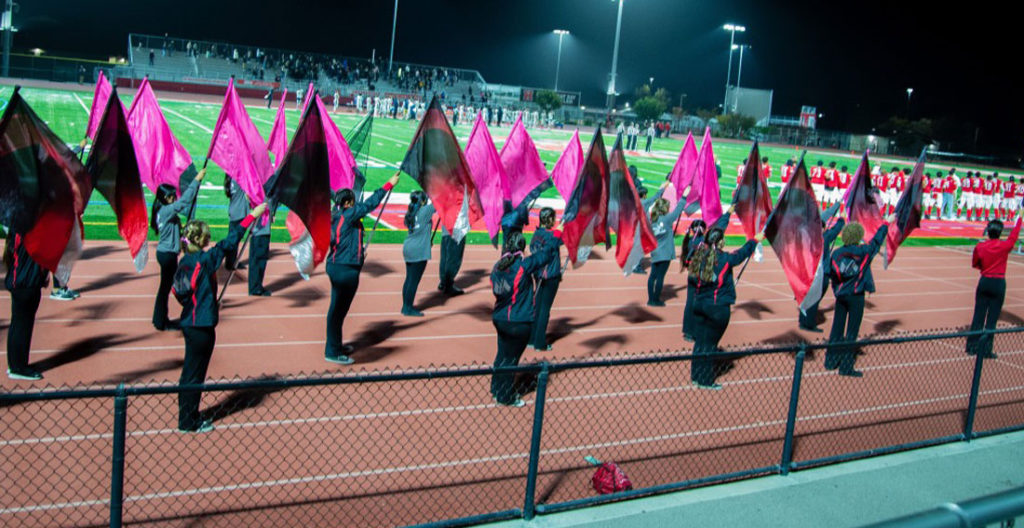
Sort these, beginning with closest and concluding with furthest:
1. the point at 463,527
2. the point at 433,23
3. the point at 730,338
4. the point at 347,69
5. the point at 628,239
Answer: the point at 463,527, the point at 628,239, the point at 730,338, the point at 347,69, the point at 433,23

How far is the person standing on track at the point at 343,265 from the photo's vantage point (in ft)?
31.8

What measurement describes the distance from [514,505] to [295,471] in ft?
5.71

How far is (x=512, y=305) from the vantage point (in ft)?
28.0

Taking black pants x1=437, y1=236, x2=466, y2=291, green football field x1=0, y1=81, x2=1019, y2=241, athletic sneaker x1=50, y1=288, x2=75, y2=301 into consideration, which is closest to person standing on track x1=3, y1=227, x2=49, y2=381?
athletic sneaker x1=50, y1=288, x2=75, y2=301

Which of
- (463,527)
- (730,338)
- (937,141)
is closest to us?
(463,527)

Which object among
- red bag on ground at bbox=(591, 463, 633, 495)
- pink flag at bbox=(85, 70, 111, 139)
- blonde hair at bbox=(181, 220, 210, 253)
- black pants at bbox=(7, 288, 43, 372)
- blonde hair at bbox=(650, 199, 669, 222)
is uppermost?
pink flag at bbox=(85, 70, 111, 139)

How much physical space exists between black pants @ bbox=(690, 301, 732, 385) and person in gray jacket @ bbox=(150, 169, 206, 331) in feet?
19.3

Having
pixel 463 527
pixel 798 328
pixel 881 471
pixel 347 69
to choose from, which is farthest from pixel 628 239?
pixel 347 69

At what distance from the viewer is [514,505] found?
261 inches

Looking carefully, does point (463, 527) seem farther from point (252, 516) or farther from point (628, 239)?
point (628, 239)

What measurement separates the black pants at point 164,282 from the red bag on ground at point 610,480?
5987 mm

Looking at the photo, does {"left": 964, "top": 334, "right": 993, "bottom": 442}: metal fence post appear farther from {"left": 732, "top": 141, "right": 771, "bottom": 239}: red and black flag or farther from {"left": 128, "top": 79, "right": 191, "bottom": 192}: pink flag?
{"left": 128, "top": 79, "right": 191, "bottom": 192}: pink flag

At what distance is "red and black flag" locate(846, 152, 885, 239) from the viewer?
1248 centimetres

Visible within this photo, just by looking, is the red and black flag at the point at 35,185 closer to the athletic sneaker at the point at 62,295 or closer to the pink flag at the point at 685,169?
the athletic sneaker at the point at 62,295
